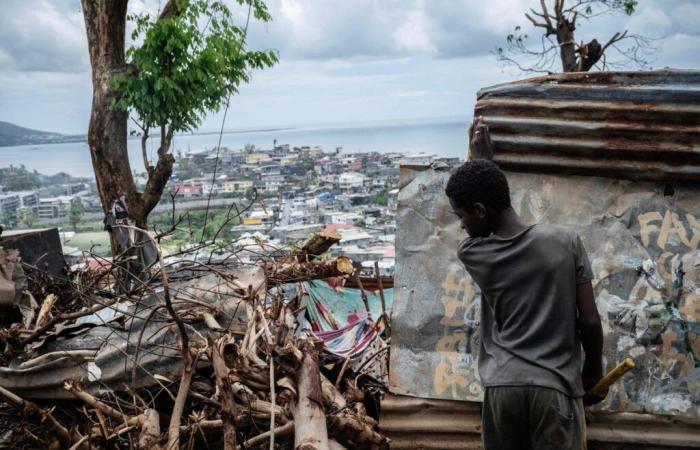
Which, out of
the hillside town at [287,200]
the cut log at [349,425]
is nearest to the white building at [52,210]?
the hillside town at [287,200]

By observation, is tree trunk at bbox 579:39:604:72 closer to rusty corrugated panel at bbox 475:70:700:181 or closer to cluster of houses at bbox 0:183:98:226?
rusty corrugated panel at bbox 475:70:700:181

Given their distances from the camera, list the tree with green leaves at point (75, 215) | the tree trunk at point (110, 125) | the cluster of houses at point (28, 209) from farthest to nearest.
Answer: the cluster of houses at point (28, 209) < the tree with green leaves at point (75, 215) < the tree trunk at point (110, 125)

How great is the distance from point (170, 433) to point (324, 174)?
23.7m

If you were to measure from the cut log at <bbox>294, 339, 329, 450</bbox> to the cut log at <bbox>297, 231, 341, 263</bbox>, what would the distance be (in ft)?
5.86

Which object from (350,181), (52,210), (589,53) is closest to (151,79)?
(589,53)

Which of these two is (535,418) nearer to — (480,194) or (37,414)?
(480,194)

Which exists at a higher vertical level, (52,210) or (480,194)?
(480,194)

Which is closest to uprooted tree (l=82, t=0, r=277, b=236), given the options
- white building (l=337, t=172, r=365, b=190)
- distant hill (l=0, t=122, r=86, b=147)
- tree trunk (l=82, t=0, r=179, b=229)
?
tree trunk (l=82, t=0, r=179, b=229)

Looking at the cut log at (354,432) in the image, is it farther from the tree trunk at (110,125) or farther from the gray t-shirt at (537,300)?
the tree trunk at (110,125)

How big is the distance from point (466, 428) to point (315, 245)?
7.24 feet

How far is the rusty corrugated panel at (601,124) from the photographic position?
3494 millimetres

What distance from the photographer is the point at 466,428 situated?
3602 mm

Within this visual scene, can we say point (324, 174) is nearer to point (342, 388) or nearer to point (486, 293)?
point (342, 388)

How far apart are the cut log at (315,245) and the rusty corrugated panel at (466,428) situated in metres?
1.82
